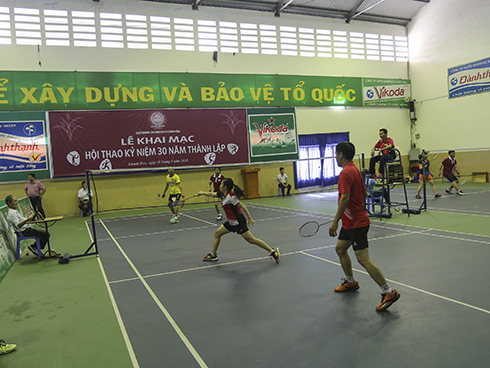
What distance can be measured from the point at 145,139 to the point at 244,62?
779 cm

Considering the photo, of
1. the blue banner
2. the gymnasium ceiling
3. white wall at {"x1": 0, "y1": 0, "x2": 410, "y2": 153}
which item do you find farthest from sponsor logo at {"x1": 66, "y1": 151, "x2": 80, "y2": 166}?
the blue banner

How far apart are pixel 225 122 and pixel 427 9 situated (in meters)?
16.3

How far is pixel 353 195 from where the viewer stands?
530 centimetres

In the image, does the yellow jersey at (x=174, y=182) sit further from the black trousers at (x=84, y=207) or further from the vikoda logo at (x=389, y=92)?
the vikoda logo at (x=389, y=92)

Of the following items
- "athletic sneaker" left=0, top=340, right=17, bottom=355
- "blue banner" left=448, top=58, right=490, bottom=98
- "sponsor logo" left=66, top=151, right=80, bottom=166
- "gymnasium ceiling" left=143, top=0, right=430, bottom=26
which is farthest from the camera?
"gymnasium ceiling" left=143, top=0, right=430, bottom=26

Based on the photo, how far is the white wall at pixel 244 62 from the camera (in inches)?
808

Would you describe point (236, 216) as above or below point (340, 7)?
below

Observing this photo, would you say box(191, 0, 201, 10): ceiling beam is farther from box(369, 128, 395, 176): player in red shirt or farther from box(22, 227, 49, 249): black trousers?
box(22, 227, 49, 249): black trousers

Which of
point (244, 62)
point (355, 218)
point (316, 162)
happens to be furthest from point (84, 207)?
point (355, 218)

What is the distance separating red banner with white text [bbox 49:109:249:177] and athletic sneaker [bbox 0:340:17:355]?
16993mm

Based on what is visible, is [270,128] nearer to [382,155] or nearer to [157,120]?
[157,120]

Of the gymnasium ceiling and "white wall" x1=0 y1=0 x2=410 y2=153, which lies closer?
"white wall" x1=0 y1=0 x2=410 y2=153

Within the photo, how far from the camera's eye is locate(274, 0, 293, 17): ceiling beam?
2474 cm

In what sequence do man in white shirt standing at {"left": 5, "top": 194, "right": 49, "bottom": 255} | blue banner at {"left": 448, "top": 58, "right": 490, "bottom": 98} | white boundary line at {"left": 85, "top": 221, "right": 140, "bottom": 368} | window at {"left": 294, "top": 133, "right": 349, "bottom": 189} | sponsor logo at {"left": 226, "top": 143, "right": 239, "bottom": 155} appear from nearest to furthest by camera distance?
white boundary line at {"left": 85, "top": 221, "right": 140, "bottom": 368}, man in white shirt standing at {"left": 5, "top": 194, "right": 49, "bottom": 255}, blue banner at {"left": 448, "top": 58, "right": 490, "bottom": 98}, sponsor logo at {"left": 226, "top": 143, "right": 239, "bottom": 155}, window at {"left": 294, "top": 133, "right": 349, "bottom": 189}
